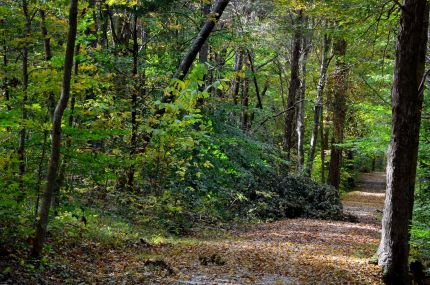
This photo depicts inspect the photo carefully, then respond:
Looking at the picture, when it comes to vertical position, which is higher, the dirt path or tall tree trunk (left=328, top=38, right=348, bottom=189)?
tall tree trunk (left=328, top=38, right=348, bottom=189)

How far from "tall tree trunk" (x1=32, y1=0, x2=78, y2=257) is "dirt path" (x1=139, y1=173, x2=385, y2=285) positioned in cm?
178

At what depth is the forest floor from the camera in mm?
6598

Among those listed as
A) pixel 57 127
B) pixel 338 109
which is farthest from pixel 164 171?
pixel 338 109

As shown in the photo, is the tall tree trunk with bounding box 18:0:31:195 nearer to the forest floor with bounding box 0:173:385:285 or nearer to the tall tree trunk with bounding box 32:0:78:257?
the tall tree trunk with bounding box 32:0:78:257

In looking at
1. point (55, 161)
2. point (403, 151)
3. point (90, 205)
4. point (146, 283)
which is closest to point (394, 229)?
point (403, 151)

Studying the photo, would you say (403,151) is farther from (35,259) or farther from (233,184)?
(233,184)

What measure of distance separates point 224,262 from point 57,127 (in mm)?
4018

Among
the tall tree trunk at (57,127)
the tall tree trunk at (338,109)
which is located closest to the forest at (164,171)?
the tall tree trunk at (57,127)

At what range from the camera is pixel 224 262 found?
26.8 feet

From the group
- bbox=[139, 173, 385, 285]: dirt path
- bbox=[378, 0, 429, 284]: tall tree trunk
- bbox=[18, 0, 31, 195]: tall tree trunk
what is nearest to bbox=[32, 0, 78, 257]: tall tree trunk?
bbox=[18, 0, 31, 195]: tall tree trunk

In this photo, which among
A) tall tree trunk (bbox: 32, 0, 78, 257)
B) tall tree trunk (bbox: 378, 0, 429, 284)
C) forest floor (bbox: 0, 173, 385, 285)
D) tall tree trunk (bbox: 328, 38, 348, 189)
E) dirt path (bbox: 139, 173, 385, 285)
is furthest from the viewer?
tall tree trunk (bbox: 328, 38, 348, 189)

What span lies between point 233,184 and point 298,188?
3914 millimetres

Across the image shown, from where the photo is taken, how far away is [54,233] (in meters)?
7.91

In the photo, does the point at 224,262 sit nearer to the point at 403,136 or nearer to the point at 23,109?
the point at 403,136
